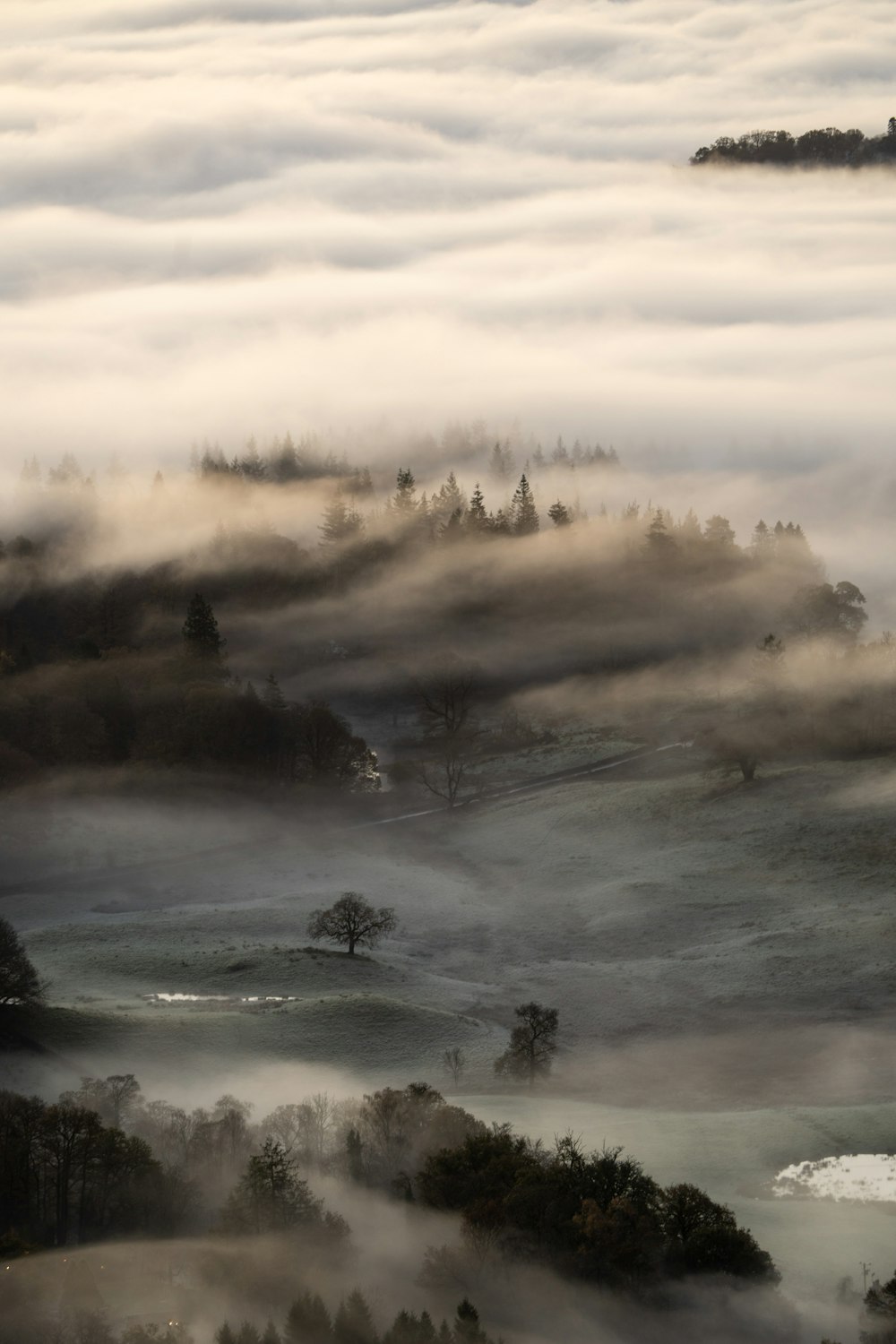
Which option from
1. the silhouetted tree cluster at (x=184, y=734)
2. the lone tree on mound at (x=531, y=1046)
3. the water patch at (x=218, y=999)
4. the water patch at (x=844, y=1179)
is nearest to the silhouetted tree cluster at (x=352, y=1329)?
the water patch at (x=844, y=1179)

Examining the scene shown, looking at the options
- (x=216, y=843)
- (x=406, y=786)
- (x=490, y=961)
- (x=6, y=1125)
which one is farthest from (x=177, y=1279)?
(x=406, y=786)

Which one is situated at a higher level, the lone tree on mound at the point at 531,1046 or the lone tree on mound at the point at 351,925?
the lone tree on mound at the point at 351,925

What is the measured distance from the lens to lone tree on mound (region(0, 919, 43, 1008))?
96.9 m

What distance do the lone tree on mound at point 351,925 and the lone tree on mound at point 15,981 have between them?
26136 mm

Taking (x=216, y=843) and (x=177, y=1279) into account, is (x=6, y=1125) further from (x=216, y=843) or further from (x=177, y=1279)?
(x=216, y=843)

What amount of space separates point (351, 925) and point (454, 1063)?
24887 millimetres

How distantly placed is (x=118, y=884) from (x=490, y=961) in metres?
40.1

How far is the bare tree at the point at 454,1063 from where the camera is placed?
314 ft

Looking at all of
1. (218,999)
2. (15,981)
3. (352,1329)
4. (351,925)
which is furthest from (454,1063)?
(352,1329)

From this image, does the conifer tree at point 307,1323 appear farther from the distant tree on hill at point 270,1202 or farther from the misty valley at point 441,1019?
the distant tree on hill at point 270,1202

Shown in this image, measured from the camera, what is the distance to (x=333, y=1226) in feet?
237

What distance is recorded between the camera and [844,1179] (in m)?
79.5

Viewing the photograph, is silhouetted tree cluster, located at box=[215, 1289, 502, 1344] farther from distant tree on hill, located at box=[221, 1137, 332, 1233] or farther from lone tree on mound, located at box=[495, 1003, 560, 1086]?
lone tree on mound, located at box=[495, 1003, 560, 1086]

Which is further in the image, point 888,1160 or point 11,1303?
point 888,1160
